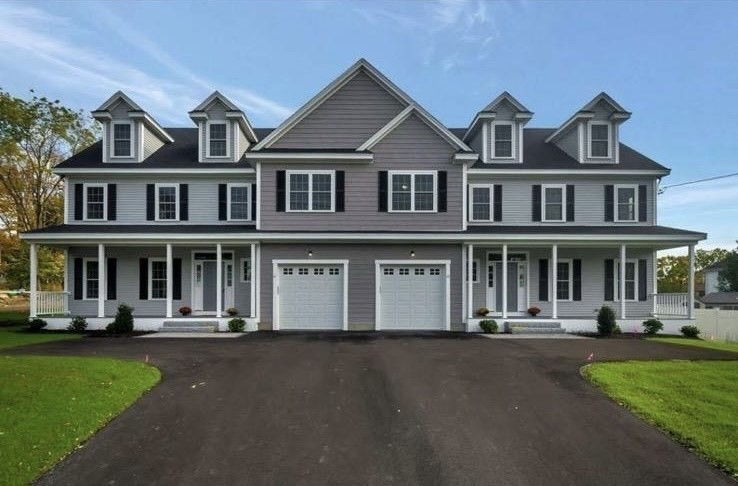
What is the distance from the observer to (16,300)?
43344mm

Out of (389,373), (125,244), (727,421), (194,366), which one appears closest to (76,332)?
(125,244)

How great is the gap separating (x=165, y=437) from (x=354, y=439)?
2.59 m

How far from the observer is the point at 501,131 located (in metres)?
20.5

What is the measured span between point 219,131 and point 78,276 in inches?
322

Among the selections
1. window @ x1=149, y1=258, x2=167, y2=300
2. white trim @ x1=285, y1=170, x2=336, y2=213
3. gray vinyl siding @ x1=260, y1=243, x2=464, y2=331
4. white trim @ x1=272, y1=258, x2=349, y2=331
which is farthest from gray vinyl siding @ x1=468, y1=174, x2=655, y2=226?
window @ x1=149, y1=258, x2=167, y2=300

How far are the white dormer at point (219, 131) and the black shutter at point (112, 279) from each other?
5.45m

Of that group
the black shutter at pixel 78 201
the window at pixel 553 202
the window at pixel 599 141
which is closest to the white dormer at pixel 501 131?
the window at pixel 553 202

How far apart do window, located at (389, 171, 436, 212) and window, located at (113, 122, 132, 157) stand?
1124cm

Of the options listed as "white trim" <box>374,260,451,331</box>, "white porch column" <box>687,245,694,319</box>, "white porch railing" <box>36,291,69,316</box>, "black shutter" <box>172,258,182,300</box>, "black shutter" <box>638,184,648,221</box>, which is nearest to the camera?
"white trim" <box>374,260,451,331</box>

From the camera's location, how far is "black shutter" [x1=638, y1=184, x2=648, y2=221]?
20281 millimetres

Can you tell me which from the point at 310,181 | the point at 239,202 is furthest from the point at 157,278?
the point at 310,181

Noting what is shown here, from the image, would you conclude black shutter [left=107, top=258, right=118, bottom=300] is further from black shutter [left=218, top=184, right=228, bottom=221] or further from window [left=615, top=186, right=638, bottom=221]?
window [left=615, top=186, right=638, bottom=221]

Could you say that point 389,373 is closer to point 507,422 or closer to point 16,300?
point 507,422

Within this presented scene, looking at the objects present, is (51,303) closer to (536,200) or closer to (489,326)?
(489,326)
